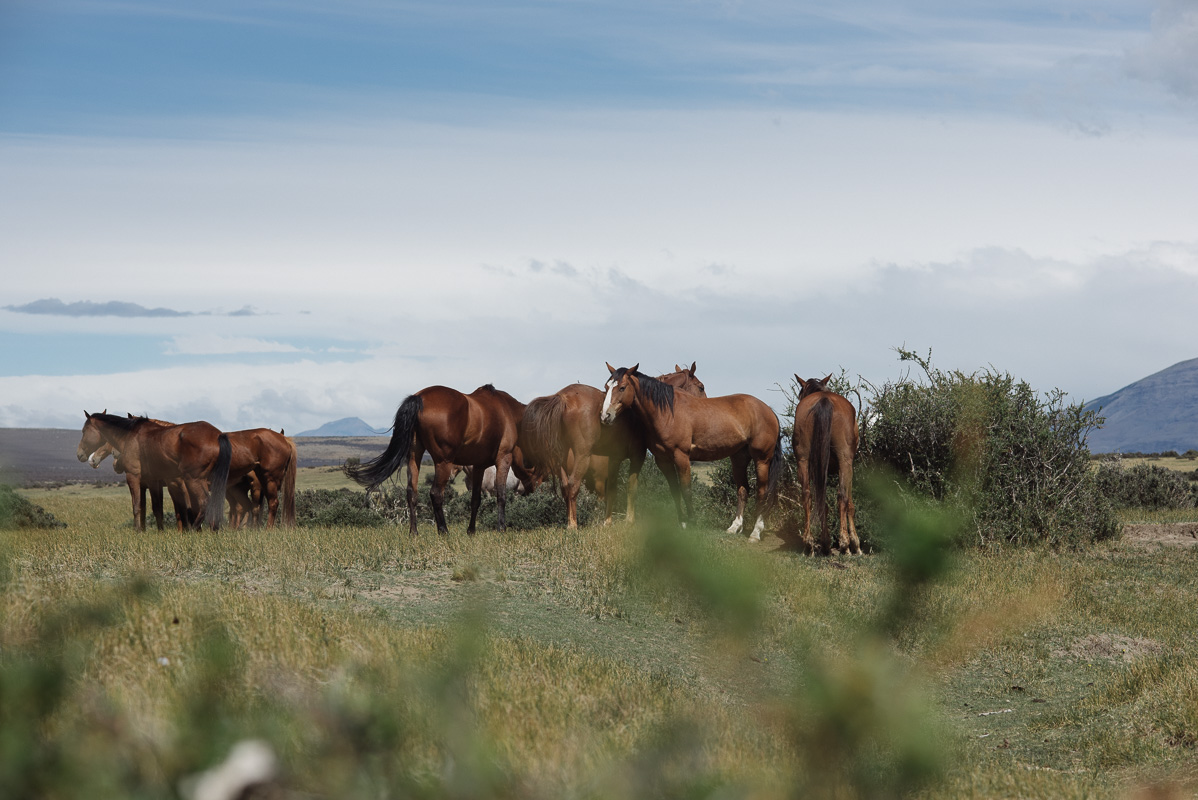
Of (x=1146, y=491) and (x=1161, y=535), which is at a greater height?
(x=1146, y=491)

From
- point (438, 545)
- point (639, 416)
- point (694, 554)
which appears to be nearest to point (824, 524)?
point (639, 416)

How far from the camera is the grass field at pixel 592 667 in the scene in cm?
169

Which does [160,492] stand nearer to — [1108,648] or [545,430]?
[545,430]

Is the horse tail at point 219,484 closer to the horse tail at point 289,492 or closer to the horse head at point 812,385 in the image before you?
the horse tail at point 289,492

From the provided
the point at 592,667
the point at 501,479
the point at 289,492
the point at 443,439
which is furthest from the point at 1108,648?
the point at 289,492

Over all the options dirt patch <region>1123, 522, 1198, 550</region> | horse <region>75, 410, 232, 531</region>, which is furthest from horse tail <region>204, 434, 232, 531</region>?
dirt patch <region>1123, 522, 1198, 550</region>

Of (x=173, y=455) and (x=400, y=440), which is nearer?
(x=400, y=440)

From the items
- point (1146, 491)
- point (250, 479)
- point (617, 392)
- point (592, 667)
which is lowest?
point (1146, 491)

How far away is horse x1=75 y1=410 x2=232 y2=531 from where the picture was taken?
16.1 metres

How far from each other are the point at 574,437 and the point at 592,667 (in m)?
7.85

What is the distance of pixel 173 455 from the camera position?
1650 centimetres

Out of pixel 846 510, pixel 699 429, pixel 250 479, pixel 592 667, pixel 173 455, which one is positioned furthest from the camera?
pixel 250 479

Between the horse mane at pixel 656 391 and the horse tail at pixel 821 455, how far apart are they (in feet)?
7.24

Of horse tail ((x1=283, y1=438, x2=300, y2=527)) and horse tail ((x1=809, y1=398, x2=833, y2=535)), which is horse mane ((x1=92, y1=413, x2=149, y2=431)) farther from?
horse tail ((x1=809, y1=398, x2=833, y2=535))
